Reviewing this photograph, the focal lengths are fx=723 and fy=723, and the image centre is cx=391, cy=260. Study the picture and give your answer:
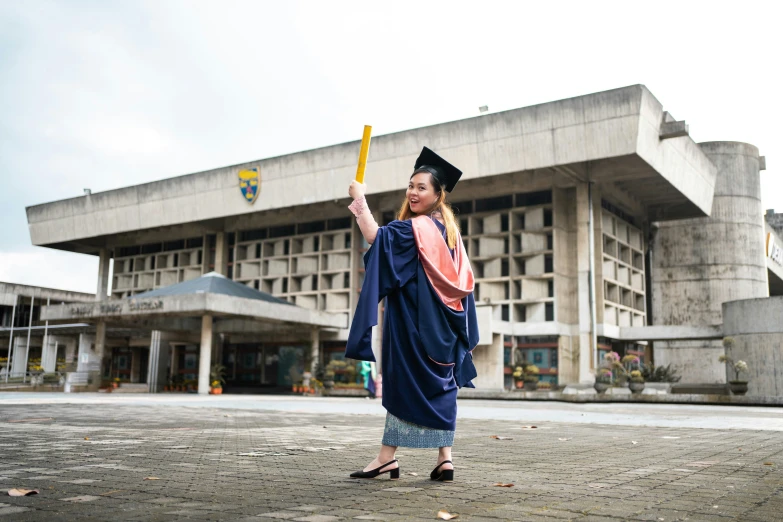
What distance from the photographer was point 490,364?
30.4 m

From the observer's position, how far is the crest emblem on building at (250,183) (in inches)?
1527

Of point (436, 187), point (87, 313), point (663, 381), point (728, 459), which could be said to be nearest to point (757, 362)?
point (663, 381)

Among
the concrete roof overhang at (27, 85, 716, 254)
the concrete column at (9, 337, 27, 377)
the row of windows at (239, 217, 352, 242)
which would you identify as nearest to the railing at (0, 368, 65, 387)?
the concrete column at (9, 337, 27, 377)

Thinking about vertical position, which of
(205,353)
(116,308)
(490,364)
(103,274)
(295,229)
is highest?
(295,229)

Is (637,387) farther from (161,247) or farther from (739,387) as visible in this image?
(161,247)

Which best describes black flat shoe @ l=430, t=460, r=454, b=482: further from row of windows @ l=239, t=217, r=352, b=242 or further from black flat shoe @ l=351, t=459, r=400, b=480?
row of windows @ l=239, t=217, r=352, b=242

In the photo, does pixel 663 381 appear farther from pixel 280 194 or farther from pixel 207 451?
pixel 207 451

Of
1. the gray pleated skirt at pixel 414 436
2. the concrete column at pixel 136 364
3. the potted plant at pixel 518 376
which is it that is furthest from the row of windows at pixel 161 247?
the gray pleated skirt at pixel 414 436

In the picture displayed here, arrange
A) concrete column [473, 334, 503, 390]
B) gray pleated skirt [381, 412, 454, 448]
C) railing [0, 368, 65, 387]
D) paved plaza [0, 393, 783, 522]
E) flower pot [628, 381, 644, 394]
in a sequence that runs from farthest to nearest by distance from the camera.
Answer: railing [0, 368, 65, 387] < concrete column [473, 334, 503, 390] < flower pot [628, 381, 644, 394] < gray pleated skirt [381, 412, 454, 448] < paved plaza [0, 393, 783, 522]

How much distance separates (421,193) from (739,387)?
2090cm

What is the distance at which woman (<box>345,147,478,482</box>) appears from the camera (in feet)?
13.8

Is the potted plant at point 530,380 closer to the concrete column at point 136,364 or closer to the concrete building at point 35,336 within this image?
the concrete building at point 35,336

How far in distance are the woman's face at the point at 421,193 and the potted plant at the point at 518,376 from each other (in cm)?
2458

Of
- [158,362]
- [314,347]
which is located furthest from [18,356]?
[314,347]
